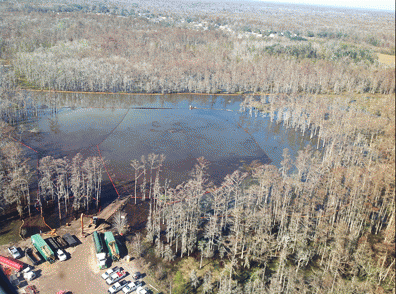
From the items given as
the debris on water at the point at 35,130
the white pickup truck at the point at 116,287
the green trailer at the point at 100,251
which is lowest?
the white pickup truck at the point at 116,287

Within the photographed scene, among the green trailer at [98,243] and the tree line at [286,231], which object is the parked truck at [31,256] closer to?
the green trailer at [98,243]

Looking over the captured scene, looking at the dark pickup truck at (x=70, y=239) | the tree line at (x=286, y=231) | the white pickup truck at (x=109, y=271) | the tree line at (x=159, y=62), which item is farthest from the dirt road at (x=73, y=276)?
the tree line at (x=159, y=62)

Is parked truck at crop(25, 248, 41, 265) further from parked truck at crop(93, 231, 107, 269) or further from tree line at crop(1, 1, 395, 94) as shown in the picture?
tree line at crop(1, 1, 395, 94)

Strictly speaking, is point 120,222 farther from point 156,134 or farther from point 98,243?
point 156,134

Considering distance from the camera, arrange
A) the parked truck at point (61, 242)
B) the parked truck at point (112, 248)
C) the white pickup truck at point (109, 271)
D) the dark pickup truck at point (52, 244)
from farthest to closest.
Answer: the parked truck at point (61, 242) → the dark pickup truck at point (52, 244) → the parked truck at point (112, 248) → the white pickup truck at point (109, 271)

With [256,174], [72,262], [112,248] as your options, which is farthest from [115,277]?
[256,174]

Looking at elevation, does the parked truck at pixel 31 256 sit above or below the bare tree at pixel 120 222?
below

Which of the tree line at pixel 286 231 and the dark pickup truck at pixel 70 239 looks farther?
the dark pickup truck at pixel 70 239
